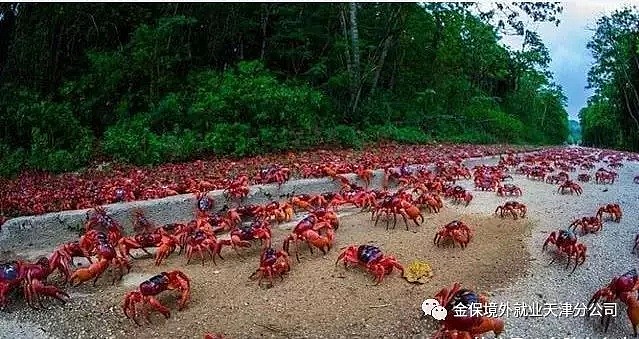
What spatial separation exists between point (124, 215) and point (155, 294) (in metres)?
2.94

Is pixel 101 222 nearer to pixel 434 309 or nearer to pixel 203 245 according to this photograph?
pixel 203 245

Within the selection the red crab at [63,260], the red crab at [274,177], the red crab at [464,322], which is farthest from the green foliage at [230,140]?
the red crab at [464,322]

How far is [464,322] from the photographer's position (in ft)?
11.6

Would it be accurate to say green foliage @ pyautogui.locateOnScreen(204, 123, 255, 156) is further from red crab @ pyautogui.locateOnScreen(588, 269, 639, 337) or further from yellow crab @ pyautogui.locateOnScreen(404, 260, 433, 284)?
red crab @ pyautogui.locateOnScreen(588, 269, 639, 337)

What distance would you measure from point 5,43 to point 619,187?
18866 mm

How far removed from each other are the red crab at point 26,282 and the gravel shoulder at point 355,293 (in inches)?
4.5

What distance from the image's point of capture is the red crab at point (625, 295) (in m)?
3.80

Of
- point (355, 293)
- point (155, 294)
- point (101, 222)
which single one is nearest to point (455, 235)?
point (355, 293)

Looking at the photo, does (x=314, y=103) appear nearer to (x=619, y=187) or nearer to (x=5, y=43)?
(x=619, y=187)

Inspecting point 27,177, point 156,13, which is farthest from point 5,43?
point 27,177

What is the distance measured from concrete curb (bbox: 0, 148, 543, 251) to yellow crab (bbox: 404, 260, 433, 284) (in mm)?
3740

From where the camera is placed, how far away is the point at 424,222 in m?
6.34

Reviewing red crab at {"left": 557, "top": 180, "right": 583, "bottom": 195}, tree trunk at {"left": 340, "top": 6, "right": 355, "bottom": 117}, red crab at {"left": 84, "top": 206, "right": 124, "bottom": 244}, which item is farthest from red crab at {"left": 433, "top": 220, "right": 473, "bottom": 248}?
tree trunk at {"left": 340, "top": 6, "right": 355, "bottom": 117}

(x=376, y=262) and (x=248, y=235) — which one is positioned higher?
(x=376, y=262)
